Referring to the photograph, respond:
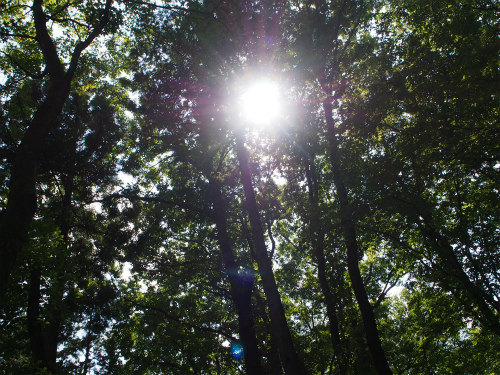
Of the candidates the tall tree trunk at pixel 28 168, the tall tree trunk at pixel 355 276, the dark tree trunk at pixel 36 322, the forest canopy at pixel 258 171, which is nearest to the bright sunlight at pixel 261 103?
the forest canopy at pixel 258 171

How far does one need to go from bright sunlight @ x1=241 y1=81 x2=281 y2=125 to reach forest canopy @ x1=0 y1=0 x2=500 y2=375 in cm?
7

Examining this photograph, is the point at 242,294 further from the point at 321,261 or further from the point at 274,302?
the point at 274,302

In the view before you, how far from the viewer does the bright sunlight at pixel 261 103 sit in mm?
11642

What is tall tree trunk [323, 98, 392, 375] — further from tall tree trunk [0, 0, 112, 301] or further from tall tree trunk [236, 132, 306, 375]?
tall tree trunk [0, 0, 112, 301]

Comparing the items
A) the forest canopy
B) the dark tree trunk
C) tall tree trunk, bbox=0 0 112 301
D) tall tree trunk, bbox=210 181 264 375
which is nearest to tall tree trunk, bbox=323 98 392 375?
the forest canopy

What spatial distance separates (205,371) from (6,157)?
13.3 meters

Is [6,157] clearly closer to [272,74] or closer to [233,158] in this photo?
[233,158]

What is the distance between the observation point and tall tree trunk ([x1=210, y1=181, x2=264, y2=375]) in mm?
10828

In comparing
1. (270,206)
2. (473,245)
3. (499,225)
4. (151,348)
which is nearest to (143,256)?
(270,206)

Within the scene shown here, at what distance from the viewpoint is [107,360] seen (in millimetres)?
21047

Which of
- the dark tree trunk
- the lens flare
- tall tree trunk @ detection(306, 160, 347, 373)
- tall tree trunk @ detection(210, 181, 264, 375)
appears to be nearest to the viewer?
the dark tree trunk

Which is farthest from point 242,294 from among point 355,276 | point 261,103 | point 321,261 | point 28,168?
point 28,168

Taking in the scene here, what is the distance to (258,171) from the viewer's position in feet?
48.5

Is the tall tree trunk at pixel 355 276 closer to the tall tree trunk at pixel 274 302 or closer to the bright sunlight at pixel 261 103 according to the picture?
the tall tree trunk at pixel 274 302
